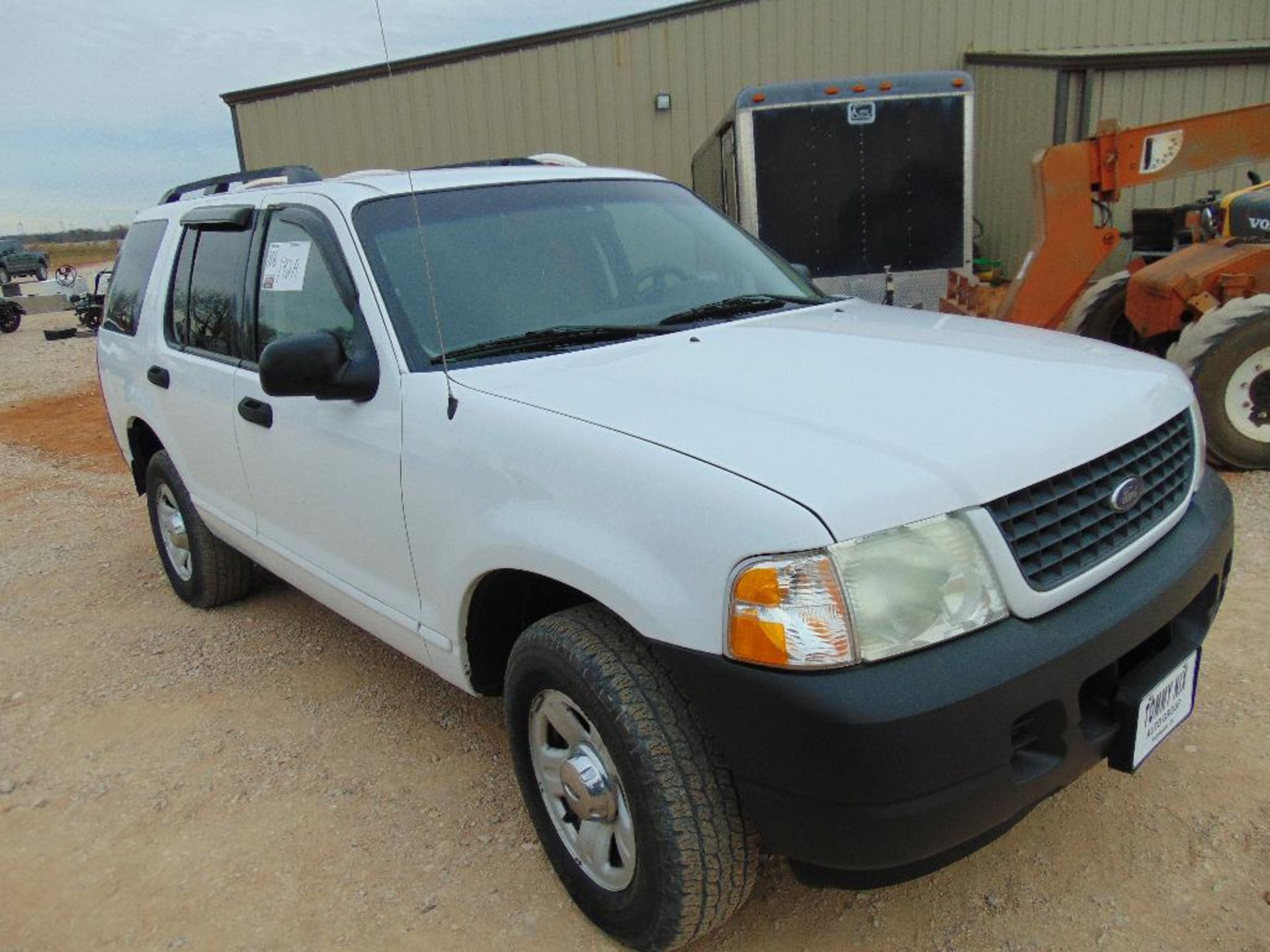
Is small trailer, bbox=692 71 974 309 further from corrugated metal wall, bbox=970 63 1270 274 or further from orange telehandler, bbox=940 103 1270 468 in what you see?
corrugated metal wall, bbox=970 63 1270 274

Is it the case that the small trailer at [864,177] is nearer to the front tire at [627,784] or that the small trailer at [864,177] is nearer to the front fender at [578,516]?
the front fender at [578,516]

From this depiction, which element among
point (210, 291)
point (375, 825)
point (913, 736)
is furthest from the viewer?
point (210, 291)

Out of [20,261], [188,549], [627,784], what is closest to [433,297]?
[627,784]

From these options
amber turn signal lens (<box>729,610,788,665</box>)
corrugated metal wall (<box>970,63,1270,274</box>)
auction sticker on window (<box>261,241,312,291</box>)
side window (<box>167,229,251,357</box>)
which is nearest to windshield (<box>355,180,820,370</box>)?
auction sticker on window (<box>261,241,312,291</box>)

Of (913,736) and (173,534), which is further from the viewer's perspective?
(173,534)

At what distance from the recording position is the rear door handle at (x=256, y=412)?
3.33m

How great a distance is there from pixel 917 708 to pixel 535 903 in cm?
134

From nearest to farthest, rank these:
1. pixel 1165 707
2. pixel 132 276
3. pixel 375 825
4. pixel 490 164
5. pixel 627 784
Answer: pixel 627 784 → pixel 1165 707 → pixel 375 825 → pixel 490 164 → pixel 132 276

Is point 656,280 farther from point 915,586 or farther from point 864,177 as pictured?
point 864,177

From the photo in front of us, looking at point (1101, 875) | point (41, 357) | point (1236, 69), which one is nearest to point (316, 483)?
point (1101, 875)

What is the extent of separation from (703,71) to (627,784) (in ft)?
46.9

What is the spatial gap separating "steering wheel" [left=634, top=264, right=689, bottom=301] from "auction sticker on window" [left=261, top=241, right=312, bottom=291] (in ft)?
3.46

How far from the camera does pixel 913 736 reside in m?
1.78

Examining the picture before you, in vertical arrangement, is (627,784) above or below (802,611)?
below
